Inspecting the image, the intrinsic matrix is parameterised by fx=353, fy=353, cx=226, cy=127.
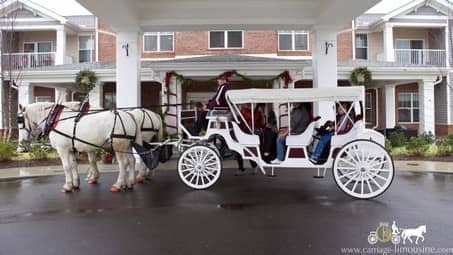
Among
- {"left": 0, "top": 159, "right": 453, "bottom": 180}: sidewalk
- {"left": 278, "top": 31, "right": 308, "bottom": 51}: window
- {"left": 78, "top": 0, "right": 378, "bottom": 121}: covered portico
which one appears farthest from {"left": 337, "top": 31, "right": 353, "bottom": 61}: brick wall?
{"left": 0, "top": 159, "right": 453, "bottom": 180}: sidewalk

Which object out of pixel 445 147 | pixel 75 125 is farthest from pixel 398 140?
pixel 75 125

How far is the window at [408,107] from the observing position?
21.9 m

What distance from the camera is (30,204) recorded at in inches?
247

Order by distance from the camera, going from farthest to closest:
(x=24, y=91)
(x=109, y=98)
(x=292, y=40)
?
1. (x=109, y=98)
2. (x=292, y=40)
3. (x=24, y=91)

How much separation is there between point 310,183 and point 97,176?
15.8 ft

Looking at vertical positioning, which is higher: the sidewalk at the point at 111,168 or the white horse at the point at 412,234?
Answer: the sidewalk at the point at 111,168

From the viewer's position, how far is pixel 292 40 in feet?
65.1

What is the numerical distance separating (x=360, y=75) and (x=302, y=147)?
1020 centimetres

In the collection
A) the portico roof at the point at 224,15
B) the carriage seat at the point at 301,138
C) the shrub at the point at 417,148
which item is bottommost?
the shrub at the point at 417,148

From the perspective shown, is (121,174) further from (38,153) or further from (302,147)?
(38,153)

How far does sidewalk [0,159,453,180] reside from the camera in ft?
31.7

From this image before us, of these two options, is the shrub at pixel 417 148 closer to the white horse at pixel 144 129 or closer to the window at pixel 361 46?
the white horse at pixel 144 129

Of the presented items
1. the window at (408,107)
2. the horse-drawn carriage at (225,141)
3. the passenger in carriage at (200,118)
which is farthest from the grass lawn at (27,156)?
the window at (408,107)

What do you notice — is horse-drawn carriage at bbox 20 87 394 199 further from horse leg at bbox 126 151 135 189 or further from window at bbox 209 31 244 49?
window at bbox 209 31 244 49
